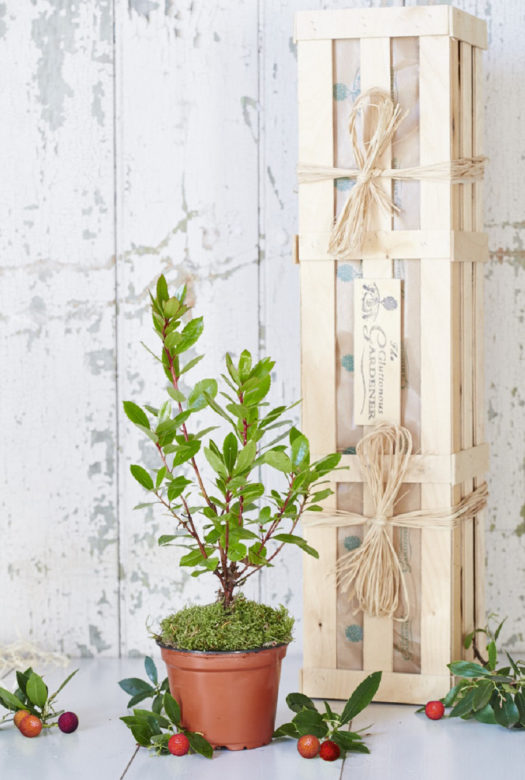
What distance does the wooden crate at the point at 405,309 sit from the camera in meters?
1.65

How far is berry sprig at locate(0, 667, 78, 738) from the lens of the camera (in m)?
1.56

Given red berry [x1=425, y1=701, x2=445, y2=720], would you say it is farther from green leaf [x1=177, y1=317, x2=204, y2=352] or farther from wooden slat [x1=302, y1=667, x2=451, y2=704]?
green leaf [x1=177, y1=317, x2=204, y2=352]

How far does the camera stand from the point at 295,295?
78.6 inches

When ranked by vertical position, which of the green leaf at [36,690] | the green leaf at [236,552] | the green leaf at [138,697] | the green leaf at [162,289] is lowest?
the green leaf at [138,697]

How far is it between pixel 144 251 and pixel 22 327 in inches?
12.0

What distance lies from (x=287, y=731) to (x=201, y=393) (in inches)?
22.1

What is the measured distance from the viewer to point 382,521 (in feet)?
5.46

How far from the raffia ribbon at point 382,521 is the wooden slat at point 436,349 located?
3 cm

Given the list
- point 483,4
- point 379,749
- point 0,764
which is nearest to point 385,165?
point 483,4

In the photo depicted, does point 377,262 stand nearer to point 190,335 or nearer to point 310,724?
point 190,335

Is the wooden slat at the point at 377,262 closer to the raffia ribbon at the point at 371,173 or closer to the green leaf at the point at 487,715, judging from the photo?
the raffia ribbon at the point at 371,173

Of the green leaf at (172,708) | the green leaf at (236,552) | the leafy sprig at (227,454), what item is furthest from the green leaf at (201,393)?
the green leaf at (172,708)

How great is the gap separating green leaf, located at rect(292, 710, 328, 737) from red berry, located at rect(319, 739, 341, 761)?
0.04m

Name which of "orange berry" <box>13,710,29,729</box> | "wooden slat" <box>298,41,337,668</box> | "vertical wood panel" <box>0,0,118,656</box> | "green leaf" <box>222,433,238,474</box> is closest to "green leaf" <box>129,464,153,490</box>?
"green leaf" <box>222,433,238,474</box>
